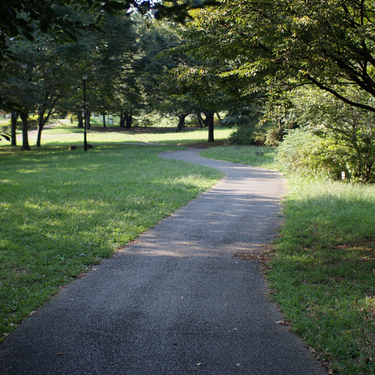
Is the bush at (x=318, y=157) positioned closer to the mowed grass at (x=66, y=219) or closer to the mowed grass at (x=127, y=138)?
the mowed grass at (x=66, y=219)

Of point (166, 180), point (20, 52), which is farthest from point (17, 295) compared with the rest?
point (20, 52)

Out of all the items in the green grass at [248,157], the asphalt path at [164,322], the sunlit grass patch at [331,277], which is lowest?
the asphalt path at [164,322]

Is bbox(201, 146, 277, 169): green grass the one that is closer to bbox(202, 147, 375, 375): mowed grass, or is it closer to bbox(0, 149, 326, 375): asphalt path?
bbox(202, 147, 375, 375): mowed grass

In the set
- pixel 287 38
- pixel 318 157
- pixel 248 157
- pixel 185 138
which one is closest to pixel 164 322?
pixel 287 38

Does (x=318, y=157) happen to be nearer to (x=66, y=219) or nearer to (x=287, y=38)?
(x=287, y=38)

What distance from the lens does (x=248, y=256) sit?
5.41m

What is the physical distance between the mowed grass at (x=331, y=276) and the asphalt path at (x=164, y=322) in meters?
0.20

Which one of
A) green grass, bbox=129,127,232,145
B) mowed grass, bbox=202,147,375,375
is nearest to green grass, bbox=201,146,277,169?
mowed grass, bbox=202,147,375,375

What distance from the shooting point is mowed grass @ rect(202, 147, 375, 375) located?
308 cm

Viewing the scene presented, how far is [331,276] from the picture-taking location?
456 cm

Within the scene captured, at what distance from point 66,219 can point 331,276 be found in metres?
5.13

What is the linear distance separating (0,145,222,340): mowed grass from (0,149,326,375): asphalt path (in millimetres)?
350

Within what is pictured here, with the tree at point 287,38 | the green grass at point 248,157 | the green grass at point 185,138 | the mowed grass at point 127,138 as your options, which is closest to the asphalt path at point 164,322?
the tree at point 287,38

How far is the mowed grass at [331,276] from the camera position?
3.08 m
